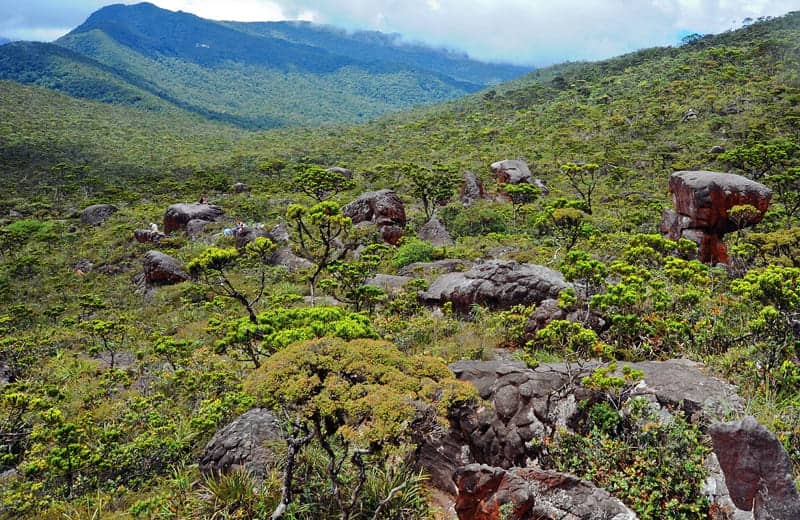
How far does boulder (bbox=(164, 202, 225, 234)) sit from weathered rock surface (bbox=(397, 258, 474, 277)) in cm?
1878

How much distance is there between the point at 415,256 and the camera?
2069 cm

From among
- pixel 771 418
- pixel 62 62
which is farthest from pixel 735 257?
pixel 62 62

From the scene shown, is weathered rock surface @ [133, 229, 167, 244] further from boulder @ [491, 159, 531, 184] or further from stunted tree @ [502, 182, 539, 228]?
boulder @ [491, 159, 531, 184]

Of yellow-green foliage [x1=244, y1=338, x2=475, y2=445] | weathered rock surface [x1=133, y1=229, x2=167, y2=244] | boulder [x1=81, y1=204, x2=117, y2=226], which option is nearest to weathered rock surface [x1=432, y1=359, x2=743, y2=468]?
yellow-green foliage [x1=244, y1=338, x2=475, y2=445]

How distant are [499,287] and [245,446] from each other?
27.7ft

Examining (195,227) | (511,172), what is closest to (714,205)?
(511,172)

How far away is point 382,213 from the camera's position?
2605 centimetres

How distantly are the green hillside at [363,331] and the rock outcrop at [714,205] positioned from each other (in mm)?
980

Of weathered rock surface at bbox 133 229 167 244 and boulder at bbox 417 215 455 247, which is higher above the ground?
boulder at bbox 417 215 455 247

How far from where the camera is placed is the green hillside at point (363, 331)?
241 inches

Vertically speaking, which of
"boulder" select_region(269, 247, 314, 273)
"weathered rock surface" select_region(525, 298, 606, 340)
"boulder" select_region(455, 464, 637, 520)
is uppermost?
"weathered rock surface" select_region(525, 298, 606, 340)

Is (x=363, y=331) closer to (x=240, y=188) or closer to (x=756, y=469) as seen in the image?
(x=756, y=469)

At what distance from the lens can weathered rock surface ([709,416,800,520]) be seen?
502cm

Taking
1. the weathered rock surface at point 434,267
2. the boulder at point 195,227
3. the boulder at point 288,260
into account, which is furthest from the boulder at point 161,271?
the weathered rock surface at point 434,267
